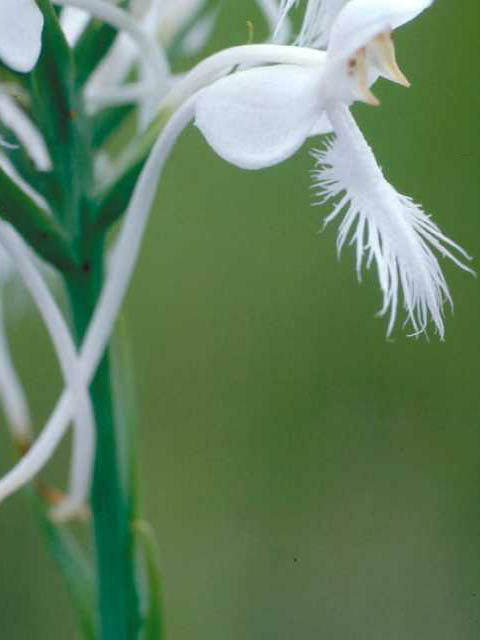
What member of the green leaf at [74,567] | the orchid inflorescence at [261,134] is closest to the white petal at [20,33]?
the orchid inflorescence at [261,134]

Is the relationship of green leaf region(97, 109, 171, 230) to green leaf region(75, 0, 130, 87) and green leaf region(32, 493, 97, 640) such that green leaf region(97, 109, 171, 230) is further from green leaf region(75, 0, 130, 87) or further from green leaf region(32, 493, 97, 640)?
green leaf region(32, 493, 97, 640)

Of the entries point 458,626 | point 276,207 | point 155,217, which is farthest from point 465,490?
point 155,217

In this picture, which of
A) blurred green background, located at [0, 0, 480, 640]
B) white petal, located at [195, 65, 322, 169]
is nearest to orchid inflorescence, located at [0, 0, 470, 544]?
white petal, located at [195, 65, 322, 169]

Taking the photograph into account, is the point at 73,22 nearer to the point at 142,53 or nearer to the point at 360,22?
the point at 142,53

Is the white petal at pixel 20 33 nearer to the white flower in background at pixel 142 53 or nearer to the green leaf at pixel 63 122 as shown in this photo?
the green leaf at pixel 63 122

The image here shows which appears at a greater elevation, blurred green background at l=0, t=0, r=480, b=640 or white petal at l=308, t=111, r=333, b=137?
white petal at l=308, t=111, r=333, b=137

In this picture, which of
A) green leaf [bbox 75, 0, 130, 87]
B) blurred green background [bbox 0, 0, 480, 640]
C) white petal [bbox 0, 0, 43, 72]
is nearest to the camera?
white petal [bbox 0, 0, 43, 72]

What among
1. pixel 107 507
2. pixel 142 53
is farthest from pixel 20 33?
pixel 107 507
